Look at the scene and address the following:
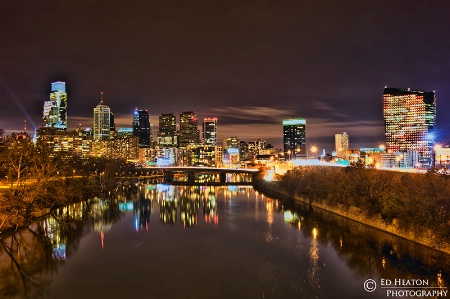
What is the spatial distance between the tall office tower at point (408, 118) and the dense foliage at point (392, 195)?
6302 centimetres

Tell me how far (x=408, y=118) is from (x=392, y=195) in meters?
89.1

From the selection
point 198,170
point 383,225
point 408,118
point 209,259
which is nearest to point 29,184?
point 209,259

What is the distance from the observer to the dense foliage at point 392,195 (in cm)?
2436

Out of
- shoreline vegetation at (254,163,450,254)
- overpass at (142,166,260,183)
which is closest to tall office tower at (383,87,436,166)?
overpass at (142,166,260,183)

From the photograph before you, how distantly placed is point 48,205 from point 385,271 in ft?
112

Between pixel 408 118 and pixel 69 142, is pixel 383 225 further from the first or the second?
pixel 69 142

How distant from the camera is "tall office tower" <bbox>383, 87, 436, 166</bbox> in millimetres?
100562

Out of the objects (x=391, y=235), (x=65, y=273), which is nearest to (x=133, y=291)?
(x=65, y=273)

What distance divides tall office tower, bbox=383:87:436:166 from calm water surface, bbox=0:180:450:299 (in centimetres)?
7612

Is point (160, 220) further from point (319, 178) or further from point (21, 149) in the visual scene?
point (319, 178)

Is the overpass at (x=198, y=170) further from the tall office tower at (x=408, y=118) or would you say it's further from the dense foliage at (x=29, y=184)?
the tall office tower at (x=408, y=118)

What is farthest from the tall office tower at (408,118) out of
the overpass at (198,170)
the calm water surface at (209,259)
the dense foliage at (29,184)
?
the dense foliage at (29,184)

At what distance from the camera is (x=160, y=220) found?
3853 cm

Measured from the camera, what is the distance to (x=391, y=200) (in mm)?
28188
